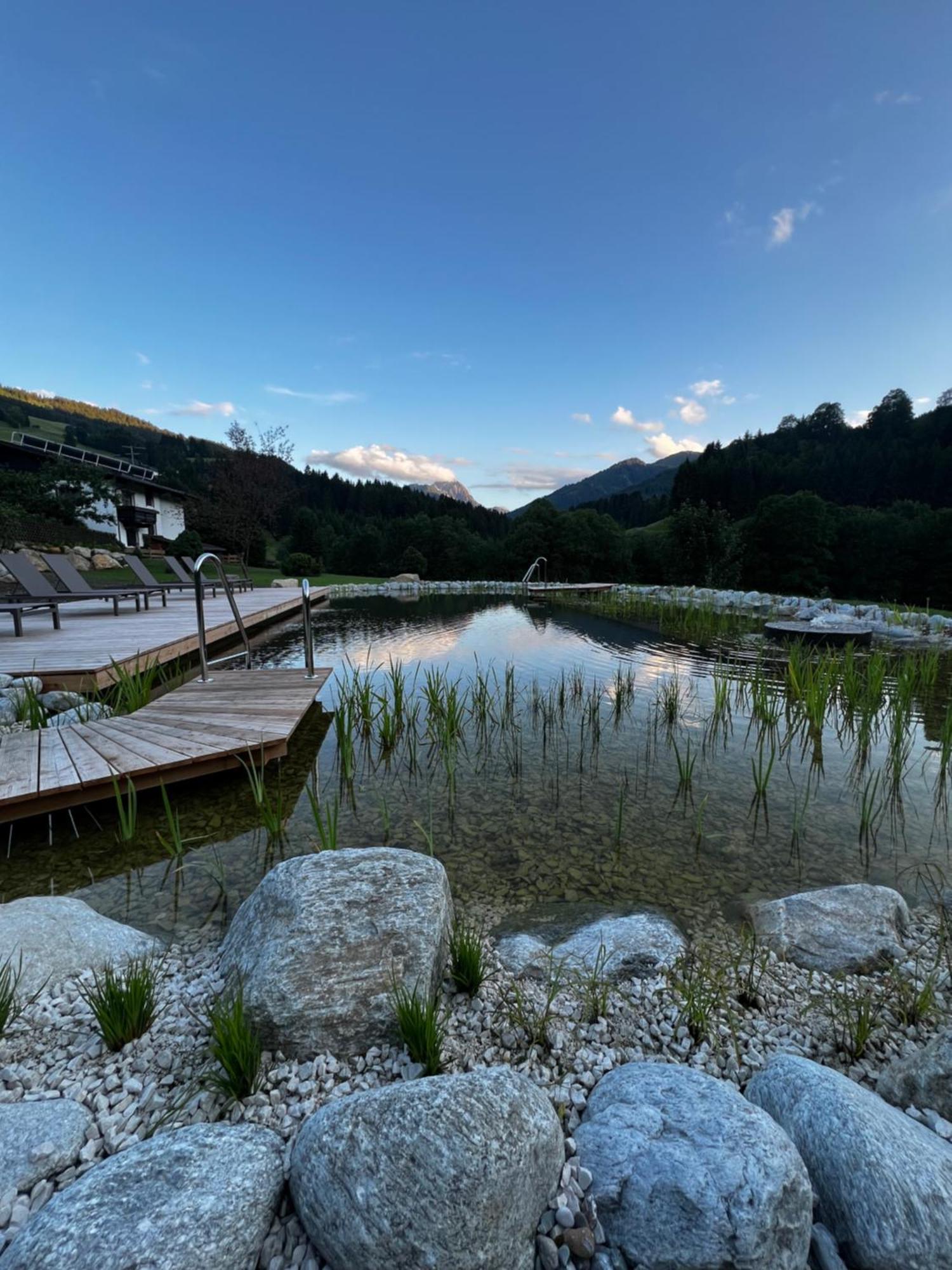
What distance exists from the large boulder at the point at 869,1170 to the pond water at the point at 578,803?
3.94ft

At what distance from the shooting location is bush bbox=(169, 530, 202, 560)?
26969mm

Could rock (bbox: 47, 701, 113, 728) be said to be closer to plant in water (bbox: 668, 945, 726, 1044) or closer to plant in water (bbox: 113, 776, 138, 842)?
plant in water (bbox: 113, 776, 138, 842)

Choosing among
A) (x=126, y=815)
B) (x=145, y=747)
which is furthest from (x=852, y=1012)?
(x=145, y=747)

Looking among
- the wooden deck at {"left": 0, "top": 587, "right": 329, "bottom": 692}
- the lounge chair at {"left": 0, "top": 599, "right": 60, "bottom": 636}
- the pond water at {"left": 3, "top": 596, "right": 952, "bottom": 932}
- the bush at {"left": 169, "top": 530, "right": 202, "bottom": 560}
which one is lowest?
the pond water at {"left": 3, "top": 596, "right": 952, "bottom": 932}

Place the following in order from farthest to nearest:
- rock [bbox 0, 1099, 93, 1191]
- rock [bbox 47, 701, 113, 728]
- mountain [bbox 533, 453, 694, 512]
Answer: mountain [bbox 533, 453, 694, 512]
rock [bbox 47, 701, 113, 728]
rock [bbox 0, 1099, 93, 1191]

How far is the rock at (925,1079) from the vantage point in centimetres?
149

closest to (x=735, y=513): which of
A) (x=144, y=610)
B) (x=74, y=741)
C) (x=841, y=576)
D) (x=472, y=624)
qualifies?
(x=841, y=576)

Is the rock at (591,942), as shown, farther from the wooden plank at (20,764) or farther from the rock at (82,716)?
the rock at (82,716)

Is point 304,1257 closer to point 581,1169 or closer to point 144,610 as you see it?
point 581,1169

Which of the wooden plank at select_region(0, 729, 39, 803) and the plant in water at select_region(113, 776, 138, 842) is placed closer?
the plant in water at select_region(113, 776, 138, 842)

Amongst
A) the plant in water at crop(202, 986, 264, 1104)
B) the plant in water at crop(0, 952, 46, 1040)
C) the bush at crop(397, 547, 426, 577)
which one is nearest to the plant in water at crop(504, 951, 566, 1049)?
the plant in water at crop(202, 986, 264, 1104)

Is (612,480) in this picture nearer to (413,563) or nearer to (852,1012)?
(413,563)

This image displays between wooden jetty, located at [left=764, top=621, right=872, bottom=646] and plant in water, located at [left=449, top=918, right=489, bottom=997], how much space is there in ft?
32.2

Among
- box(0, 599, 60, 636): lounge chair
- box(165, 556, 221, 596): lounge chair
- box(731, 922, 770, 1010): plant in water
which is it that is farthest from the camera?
box(165, 556, 221, 596): lounge chair
